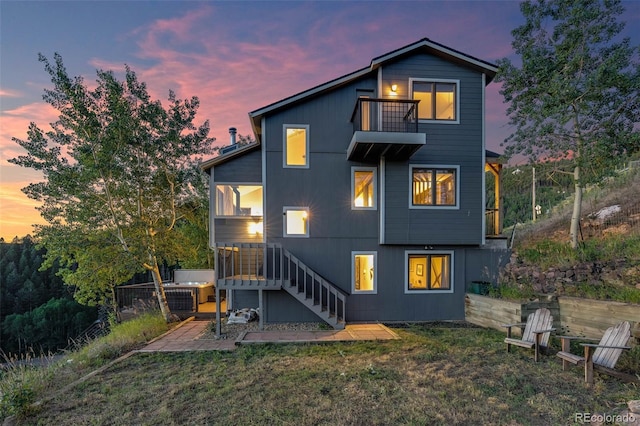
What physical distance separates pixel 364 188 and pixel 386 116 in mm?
2274

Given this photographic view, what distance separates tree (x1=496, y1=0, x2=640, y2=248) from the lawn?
582 cm

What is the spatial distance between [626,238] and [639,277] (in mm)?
1877

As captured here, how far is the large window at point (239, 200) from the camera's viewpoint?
370 inches

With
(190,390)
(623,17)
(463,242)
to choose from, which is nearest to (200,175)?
(190,390)

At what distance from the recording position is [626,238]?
25.3 feet

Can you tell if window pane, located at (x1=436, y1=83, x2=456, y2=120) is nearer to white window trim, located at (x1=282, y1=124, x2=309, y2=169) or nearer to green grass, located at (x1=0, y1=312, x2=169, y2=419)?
white window trim, located at (x1=282, y1=124, x2=309, y2=169)

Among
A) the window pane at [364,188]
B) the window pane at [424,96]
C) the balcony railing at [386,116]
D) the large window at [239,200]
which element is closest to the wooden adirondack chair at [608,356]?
the window pane at [364,188]

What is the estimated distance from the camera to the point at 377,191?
9164mm

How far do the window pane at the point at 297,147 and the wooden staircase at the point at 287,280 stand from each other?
2747 mm

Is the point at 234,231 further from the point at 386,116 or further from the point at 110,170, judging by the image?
the point at 386,116

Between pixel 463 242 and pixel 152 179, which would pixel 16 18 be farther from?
pixel 463 242

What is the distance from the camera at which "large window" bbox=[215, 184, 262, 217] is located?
940 cm

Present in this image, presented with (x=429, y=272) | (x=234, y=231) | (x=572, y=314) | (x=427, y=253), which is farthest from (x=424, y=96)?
(x=234, y=231)

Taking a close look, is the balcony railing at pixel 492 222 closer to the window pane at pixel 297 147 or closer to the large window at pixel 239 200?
the window pane at pixel 297 147
